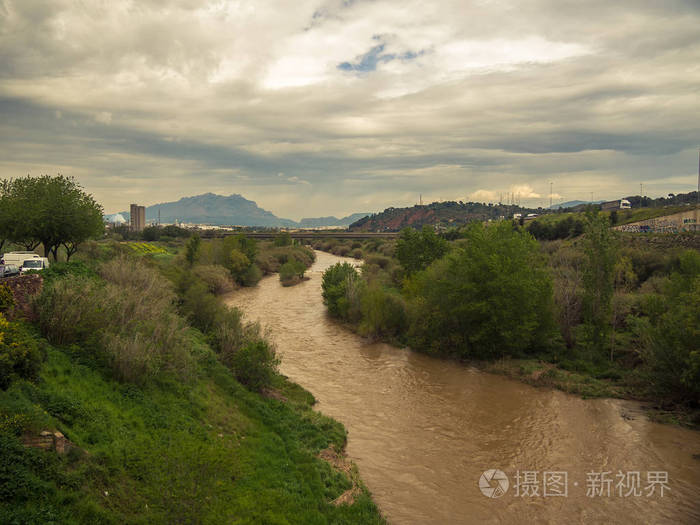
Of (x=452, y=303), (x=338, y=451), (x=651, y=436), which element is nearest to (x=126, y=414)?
(x=338, y=451)

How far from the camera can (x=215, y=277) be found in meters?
55.4

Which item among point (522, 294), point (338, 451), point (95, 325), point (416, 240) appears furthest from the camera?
point (416, 240)

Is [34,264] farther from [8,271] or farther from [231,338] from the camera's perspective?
[231,338]

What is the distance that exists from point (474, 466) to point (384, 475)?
3.85 meters

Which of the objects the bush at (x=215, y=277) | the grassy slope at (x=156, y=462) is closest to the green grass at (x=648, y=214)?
the bush at (x=215, y=277)

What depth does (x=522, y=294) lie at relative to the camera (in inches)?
1217

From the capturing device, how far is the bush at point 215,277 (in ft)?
178

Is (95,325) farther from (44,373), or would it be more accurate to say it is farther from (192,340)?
(192,340)

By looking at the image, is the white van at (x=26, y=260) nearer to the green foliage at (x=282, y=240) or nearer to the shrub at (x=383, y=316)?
the shrub at (x=383, y=316)

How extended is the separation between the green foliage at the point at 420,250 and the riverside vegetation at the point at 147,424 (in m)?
29.3

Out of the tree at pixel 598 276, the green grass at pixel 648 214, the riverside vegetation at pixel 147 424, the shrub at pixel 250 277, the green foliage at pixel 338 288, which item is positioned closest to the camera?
the riverside vegetation at pixel 147 424

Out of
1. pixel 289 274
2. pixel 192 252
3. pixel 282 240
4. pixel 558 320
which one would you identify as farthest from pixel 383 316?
pixel 282 240

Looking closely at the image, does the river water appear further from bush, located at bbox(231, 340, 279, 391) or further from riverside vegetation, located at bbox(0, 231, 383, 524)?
bush, located at bbox(231, 340, 279, 391)

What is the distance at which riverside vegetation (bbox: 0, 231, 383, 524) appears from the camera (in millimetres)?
8711
